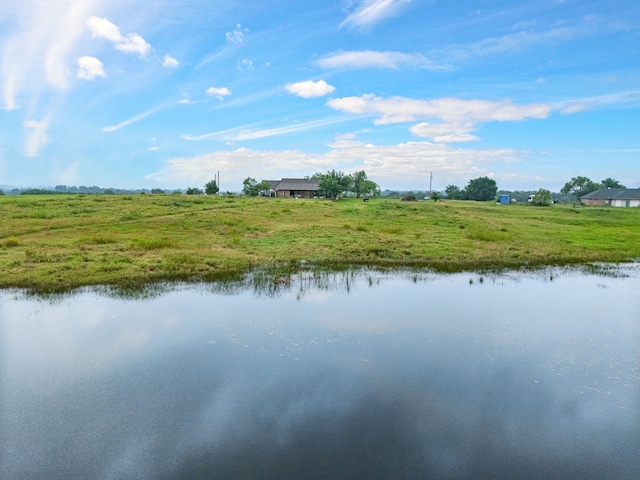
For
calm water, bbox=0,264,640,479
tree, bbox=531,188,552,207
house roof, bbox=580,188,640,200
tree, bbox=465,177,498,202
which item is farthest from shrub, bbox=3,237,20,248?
tree, bbox=465,177,498,202

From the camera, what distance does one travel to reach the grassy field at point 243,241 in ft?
77.9

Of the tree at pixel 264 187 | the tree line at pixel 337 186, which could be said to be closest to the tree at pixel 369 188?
the tree line at pixel 337 186

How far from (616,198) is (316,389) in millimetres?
106703

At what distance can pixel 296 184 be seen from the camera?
4126 inches

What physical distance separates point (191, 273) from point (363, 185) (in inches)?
3019

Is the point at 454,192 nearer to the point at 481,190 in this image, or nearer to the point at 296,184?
the point at 481,190

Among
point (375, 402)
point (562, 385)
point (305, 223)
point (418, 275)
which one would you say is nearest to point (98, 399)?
point (375, 402)

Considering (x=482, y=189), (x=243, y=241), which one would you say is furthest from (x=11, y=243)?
(x=482, y=189)

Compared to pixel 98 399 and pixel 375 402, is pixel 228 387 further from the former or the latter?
pixel 375 402

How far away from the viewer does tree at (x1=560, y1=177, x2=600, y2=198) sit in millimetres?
120019

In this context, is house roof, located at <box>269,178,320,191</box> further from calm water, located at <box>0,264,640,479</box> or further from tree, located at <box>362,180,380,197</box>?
calm water, located at <box>0,264,640,479</box>

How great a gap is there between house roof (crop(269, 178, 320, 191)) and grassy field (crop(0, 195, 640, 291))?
47795mm

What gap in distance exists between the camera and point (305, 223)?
4444 centimetres

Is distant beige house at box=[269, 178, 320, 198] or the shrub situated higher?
distant beige house at box=[269, 178, 320, 198]
